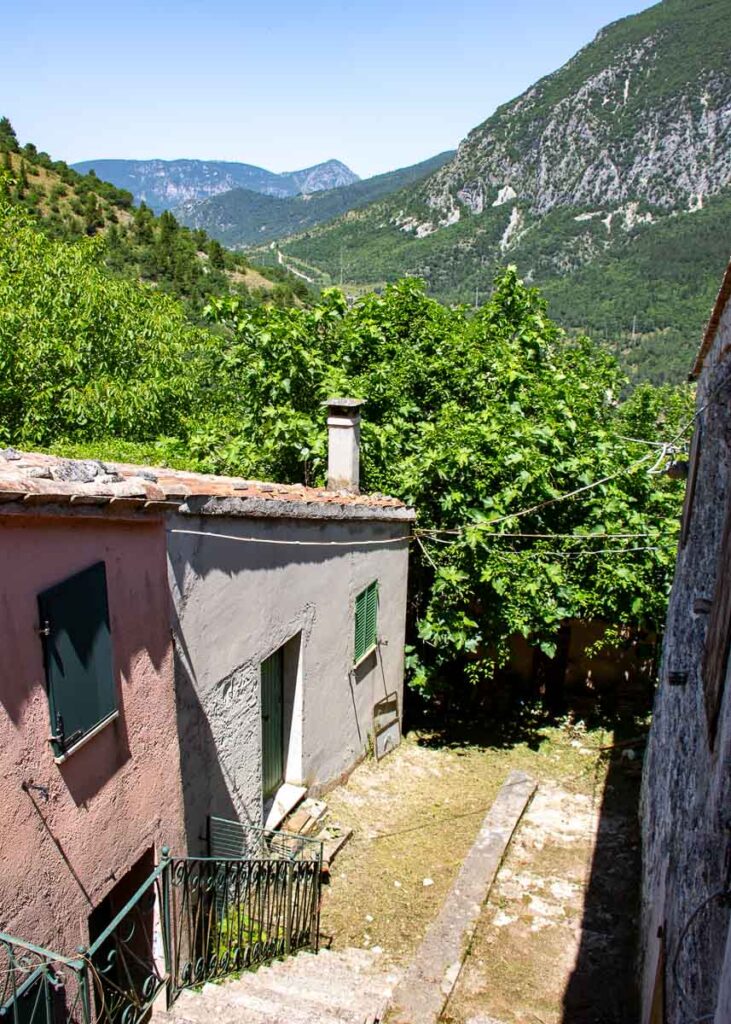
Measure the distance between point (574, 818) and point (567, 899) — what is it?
1896mm

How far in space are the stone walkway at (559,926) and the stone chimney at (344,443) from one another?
4.81m

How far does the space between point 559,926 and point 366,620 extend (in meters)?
4.27

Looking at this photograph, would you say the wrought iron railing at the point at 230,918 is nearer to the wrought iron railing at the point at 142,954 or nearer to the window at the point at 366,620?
the wrought iron railing at the point at 142,954

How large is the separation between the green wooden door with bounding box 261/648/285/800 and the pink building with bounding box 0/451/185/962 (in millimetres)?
2467

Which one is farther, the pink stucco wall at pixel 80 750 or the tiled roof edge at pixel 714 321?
the tiled roof edge at pixel 714 321

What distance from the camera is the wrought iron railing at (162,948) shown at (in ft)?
13.5

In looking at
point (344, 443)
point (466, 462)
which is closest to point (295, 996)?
point (344, 443)

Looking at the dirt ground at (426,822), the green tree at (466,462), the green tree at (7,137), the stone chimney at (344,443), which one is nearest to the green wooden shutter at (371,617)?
the green tree at (466,462)

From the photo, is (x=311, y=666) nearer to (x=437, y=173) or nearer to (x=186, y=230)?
(x=186, y=230)

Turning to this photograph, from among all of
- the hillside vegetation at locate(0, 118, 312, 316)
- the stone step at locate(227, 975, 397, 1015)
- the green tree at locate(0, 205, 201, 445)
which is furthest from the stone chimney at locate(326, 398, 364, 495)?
the hillside vegetation at locate(0, 118, 312, 316)

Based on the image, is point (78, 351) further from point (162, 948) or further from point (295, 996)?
point (295, 996)

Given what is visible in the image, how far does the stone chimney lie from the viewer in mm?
10266

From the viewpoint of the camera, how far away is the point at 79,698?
15.4 feet

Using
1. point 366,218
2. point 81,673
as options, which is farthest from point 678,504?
point 366,218
